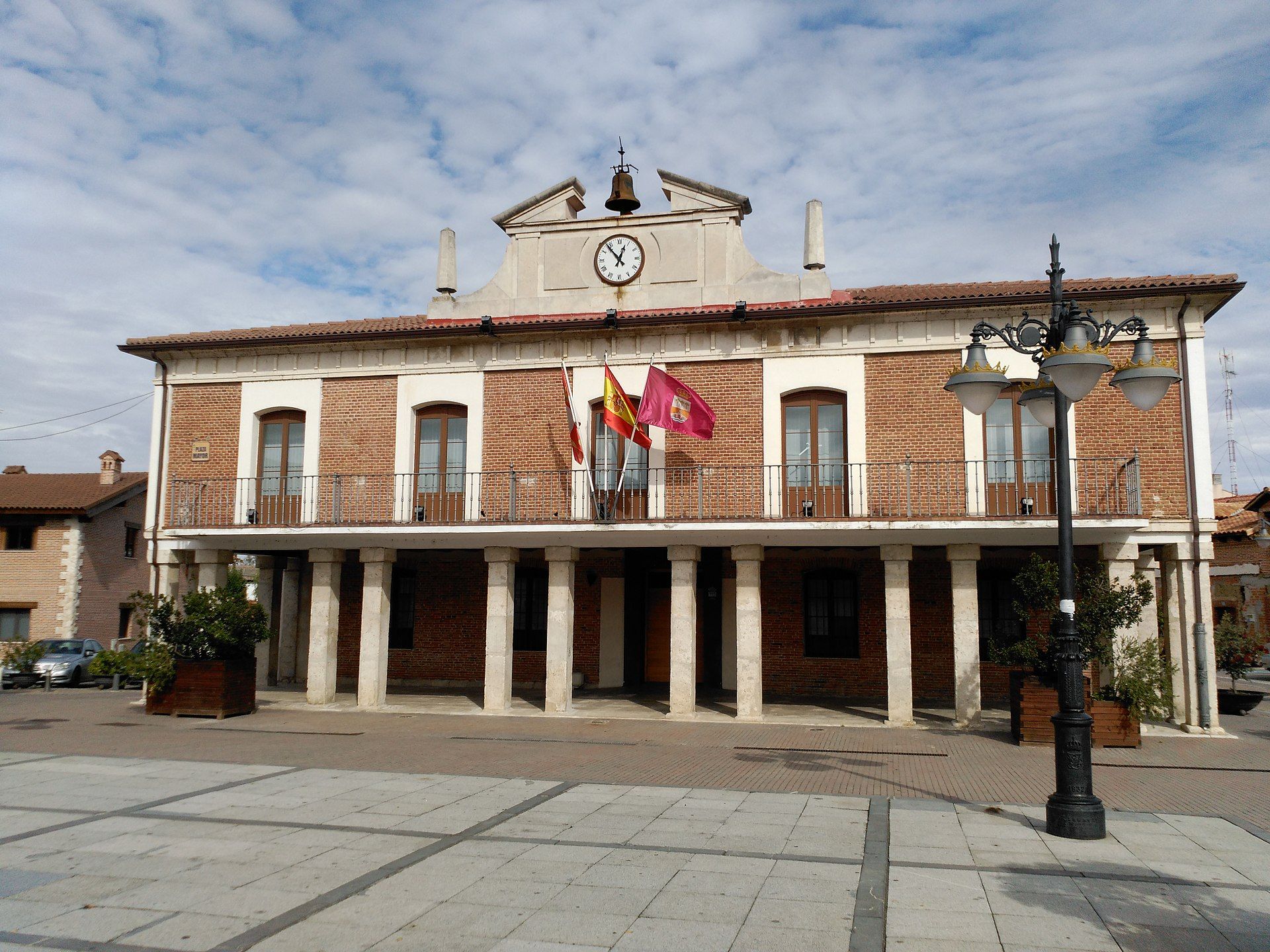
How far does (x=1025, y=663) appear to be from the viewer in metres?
13.5

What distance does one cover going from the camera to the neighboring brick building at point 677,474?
14.9 meters

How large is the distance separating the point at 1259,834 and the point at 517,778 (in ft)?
23.6

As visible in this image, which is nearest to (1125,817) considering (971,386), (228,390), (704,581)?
(971,386)

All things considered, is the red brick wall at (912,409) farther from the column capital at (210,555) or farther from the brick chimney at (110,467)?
the brick chimney at (110,467)

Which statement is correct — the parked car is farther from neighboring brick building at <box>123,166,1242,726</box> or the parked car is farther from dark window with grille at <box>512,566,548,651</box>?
dark window with grille at <box>512,566,548,651</box>

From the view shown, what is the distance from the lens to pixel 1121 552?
14.5m

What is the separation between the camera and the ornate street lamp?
7.67 m

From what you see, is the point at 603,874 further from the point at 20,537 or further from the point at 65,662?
the point at 20,537

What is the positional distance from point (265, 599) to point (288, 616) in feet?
2.33

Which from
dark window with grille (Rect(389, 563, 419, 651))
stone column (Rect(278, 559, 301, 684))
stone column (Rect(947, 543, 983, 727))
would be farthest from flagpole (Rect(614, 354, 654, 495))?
stone column (Rect(278, 559, 301, 684))

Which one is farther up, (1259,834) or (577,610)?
(577,610)

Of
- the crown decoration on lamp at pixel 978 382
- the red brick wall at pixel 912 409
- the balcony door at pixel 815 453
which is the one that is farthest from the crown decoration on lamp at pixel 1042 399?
the balcony door at pixel 815 453

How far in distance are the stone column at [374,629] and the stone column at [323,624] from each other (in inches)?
26.6

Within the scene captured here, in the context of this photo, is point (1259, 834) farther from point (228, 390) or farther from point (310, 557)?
point (228, 390)
